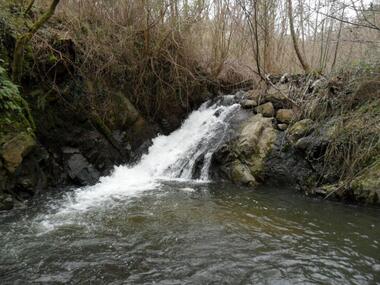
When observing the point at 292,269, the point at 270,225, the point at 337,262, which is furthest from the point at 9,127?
the point at 337,262

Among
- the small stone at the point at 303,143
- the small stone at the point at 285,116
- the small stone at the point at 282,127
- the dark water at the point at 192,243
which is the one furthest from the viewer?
the small stone at the point at 285,116

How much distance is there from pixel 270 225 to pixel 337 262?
3.50ft

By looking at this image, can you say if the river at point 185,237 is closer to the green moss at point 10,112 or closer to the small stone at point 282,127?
the green moss at point 10,112

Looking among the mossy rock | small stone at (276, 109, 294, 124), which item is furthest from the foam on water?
the mossy rock

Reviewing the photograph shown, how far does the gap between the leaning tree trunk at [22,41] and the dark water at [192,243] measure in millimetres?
2153

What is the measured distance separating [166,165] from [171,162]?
0.13m

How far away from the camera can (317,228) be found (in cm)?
441

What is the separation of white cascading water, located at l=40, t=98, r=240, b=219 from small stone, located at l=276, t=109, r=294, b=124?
119 centimetres

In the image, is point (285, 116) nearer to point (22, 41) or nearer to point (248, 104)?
point (248, 104)

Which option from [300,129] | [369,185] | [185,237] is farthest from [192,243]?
[300,129]

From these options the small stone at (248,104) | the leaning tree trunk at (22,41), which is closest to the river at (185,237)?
the leaning tree trunk at (22,41)

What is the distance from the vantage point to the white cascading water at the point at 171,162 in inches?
221

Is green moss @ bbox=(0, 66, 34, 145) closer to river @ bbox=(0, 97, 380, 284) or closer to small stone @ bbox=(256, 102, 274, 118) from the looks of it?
river @ bbox=(0, 97, 380, 284)

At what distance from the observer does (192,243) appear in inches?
151
